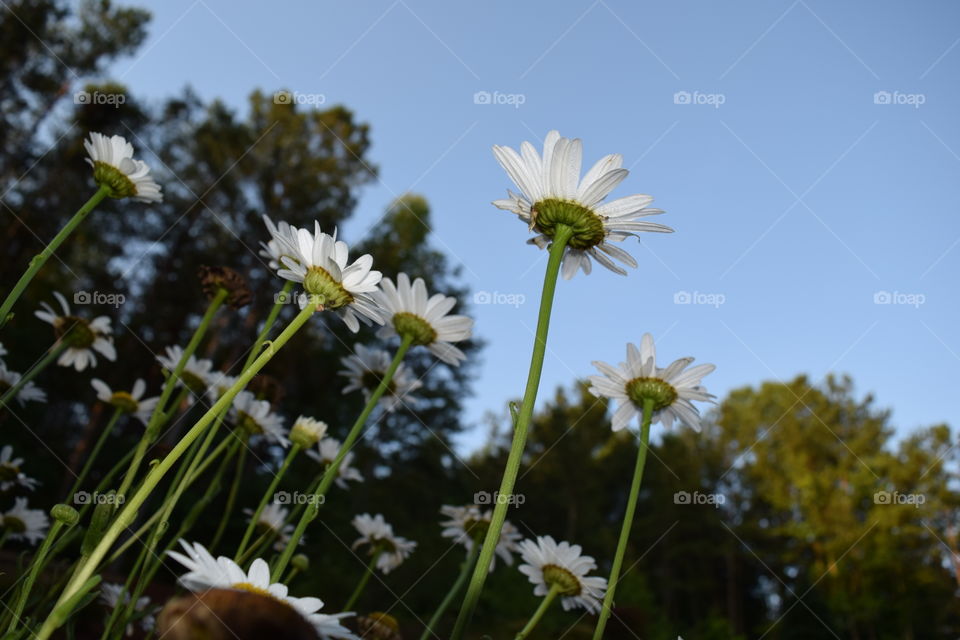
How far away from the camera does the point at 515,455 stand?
2.75 feet

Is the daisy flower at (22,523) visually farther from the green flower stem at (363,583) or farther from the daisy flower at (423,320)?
the daisy flower at (423,320)

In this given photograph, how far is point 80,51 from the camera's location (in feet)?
40.5

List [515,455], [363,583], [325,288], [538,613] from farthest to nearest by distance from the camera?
[363,583]
[538,613]
[325,288]
[515,455]

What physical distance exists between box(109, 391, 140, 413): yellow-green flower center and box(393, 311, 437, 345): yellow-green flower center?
112 centimetres

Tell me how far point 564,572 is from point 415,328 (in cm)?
78

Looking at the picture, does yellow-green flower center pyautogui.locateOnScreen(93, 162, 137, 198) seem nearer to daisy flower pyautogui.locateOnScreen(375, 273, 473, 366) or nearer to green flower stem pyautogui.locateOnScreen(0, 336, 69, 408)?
green flower stem pyautogui.locateOnScreen(0, 336, 69, 408)

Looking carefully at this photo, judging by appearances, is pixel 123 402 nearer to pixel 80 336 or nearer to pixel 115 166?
pixel 80 336

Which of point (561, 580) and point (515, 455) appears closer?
point (515, 455)

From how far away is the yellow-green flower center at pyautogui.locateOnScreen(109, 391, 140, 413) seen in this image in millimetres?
2246

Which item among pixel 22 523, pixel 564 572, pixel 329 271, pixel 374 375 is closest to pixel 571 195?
pixel 329 271

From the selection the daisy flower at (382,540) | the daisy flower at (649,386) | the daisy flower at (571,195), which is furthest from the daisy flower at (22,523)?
the daisy flower at (571,195)

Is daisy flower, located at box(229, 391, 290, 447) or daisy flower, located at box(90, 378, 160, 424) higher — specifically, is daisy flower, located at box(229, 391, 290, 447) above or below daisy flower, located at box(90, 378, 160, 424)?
above

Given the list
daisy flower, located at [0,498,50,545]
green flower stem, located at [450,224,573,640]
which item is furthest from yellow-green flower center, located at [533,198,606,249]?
daisy flower, located at [0,498,50,545]

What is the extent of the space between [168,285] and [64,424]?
3.34 m
